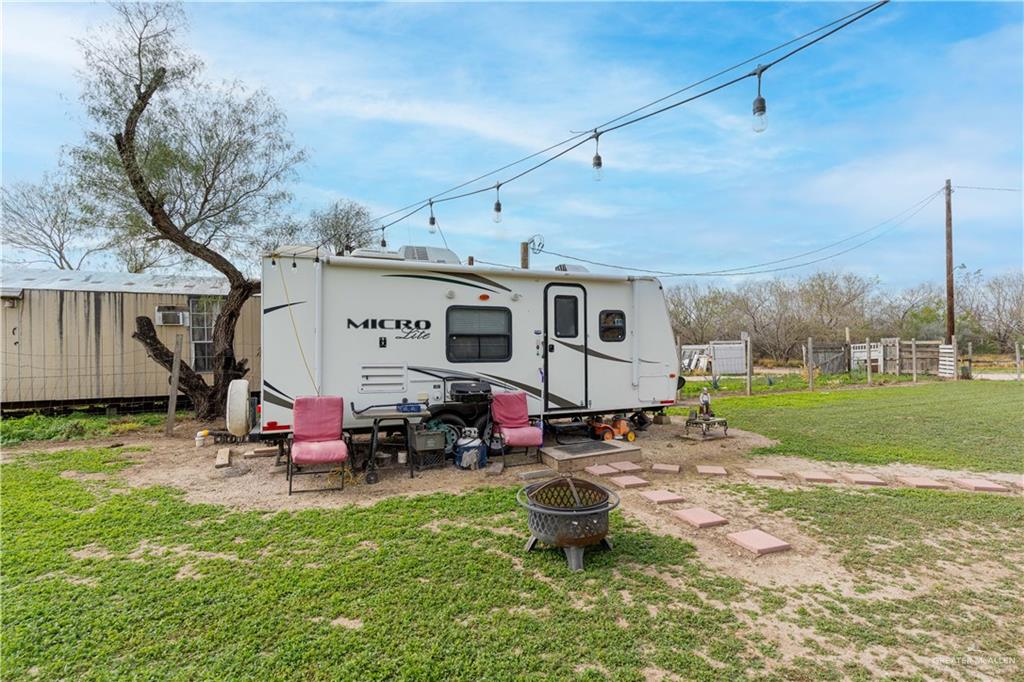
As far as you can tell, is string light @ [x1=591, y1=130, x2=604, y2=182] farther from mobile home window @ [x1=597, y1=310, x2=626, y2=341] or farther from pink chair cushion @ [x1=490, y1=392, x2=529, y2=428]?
pink chair cushion @ [x1=490, y1=392, x2=529, y2=428]

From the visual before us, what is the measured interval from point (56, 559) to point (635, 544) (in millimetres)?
4263

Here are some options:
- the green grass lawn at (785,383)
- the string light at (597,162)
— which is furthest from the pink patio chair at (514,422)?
the green grass lawn at (785,383)

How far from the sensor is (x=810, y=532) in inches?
160

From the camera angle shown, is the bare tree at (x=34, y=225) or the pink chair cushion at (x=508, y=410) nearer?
the pink chair cushion at (x=508, y=410)

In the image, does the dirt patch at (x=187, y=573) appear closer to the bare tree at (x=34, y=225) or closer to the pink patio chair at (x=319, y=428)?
the pink patio chair at (x=319, y=428)

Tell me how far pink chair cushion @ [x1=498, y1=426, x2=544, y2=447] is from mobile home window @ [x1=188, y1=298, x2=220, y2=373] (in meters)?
7.97

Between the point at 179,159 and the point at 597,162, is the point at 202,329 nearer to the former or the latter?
the point at 179,159

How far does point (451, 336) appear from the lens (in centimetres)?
659

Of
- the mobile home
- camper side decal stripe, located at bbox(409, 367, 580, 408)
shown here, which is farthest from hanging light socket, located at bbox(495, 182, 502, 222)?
the mobile home

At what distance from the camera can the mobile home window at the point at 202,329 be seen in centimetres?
1074

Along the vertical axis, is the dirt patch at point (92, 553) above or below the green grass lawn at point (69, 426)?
below

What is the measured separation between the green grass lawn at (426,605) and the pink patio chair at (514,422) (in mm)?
1874

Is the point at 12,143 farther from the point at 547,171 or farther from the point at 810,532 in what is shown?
the point at 810,532

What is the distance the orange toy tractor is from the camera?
760 cm
